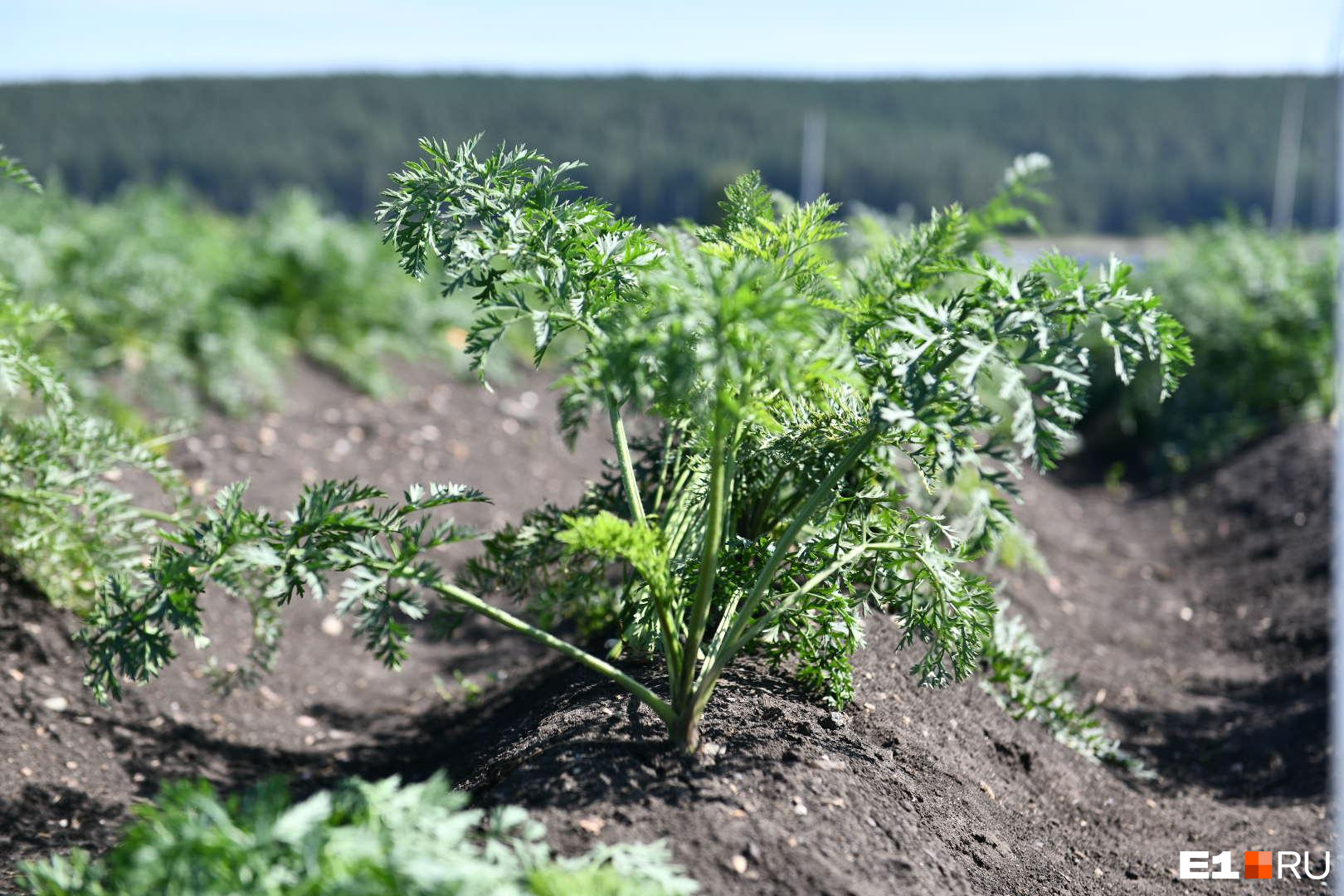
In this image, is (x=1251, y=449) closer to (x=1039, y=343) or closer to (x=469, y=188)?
(x=1039, y=343)

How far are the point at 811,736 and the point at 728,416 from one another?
0.81 meters

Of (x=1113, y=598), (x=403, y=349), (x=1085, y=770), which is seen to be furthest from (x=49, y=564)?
(x=1113, y=598)

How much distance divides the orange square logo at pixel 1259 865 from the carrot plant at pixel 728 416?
1058 millimetres

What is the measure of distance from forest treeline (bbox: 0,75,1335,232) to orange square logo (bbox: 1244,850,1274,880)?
44.4ft

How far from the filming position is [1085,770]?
3072 mm

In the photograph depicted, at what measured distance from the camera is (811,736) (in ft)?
7.86

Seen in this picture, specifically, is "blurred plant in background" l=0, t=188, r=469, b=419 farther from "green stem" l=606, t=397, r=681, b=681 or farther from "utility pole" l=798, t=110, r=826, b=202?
"utility pole" l=798, t=110, r=826, b=202

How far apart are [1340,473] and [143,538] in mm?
2953

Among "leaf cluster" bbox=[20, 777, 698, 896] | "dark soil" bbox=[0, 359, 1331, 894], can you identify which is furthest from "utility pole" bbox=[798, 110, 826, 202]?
"leaf cluster" bbox=[20, 777, 698, 896]

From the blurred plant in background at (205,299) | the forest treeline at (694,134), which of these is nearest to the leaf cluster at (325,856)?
the blurred plant in background at (205,299)

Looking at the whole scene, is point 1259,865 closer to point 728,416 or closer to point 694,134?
point 728,416

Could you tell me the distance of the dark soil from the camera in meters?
2.11

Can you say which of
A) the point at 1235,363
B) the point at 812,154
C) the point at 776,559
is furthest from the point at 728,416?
the point at 812,154

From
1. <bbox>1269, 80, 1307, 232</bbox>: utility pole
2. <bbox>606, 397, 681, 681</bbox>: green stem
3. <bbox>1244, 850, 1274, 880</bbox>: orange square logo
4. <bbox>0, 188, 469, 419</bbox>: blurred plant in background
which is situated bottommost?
<bbox>1244, 850, 1274, 880</bbox>: orange square logo
